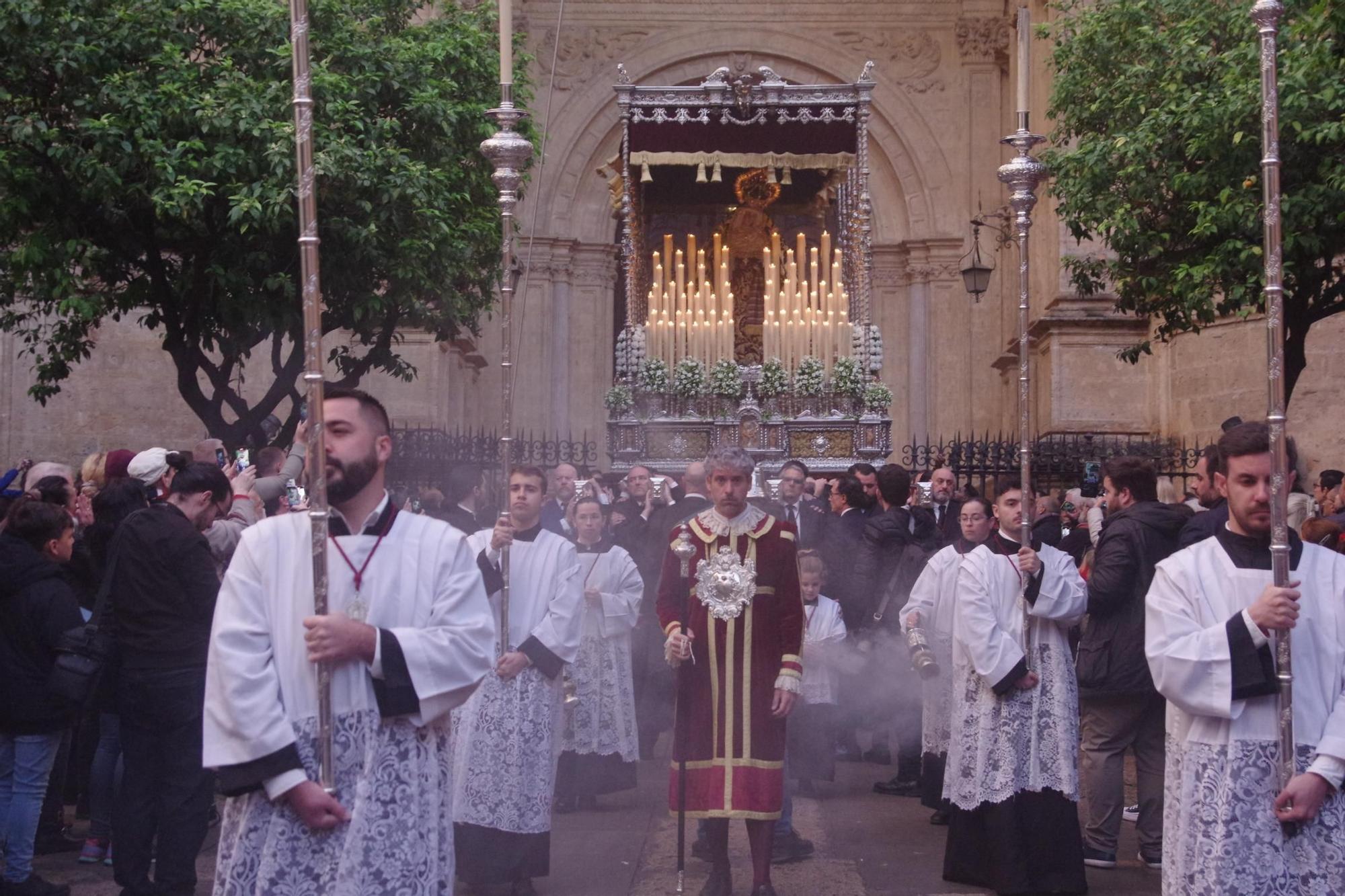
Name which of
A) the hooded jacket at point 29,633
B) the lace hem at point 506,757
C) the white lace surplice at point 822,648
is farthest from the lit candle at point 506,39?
the white lace surplice at point 822,648

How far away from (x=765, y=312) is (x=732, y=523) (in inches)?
359

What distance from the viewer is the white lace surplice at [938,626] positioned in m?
7.98

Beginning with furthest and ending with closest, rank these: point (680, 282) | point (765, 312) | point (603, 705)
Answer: point (765, 312) < point (680, 282) < point (603, 705)

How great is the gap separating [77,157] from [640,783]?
5.95 metres

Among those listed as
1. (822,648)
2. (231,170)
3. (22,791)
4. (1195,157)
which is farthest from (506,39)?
(1195,157)

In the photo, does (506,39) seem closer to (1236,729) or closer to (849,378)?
(1236,729)

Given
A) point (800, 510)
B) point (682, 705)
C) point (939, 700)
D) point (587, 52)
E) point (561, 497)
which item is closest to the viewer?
point (682, 705)

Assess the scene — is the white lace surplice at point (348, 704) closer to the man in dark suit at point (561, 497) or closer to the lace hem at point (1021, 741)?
the lace hem at point (1021, 741)

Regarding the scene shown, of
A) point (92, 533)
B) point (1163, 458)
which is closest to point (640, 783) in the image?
point (92, 533)

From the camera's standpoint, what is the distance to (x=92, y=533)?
22.5 feet

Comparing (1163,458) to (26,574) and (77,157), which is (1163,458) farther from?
(26,574)

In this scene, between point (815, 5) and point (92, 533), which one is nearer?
point (92, 533)

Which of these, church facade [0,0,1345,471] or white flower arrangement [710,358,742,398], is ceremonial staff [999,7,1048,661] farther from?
church facade [0,0,1345,471]

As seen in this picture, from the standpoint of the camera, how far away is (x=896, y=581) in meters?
9.81
